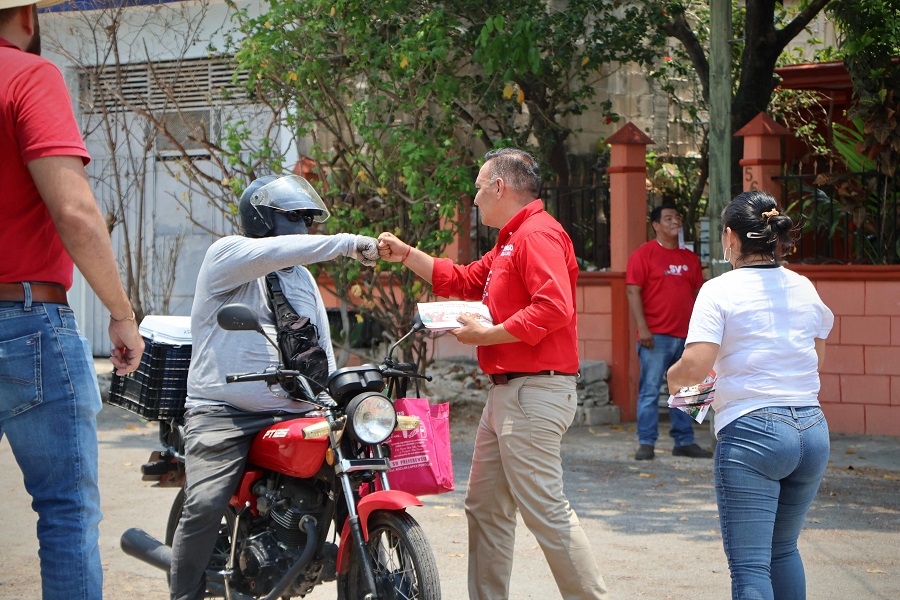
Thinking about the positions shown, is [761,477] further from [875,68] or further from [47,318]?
[875,68]

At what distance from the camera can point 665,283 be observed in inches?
376

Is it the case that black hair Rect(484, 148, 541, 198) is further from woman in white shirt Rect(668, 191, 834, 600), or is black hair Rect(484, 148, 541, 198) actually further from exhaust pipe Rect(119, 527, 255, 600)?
exhaust pipe Rect(119, 527, 255, 600)

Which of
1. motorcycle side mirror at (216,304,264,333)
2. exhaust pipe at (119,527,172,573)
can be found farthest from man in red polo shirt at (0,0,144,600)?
exhaust pipe at (119,527,172,573)

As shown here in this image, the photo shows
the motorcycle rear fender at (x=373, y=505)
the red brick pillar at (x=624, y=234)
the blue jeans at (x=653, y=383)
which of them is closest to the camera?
the motorcycle rear fender at (x=373, y=505)

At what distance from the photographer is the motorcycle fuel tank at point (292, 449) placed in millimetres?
4418

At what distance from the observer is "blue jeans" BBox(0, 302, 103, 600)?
3.41 metres

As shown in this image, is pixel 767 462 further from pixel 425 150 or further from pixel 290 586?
pixel 425 150

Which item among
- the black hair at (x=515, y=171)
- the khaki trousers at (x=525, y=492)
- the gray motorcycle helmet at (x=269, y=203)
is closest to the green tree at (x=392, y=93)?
the black hair at (x=515, y=171)

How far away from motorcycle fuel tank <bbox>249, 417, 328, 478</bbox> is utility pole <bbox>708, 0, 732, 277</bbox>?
5.71 meters

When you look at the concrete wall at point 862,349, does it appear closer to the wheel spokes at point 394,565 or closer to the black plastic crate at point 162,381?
the black plastic crate at point 162,381

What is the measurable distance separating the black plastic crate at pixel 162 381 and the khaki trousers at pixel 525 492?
138cm

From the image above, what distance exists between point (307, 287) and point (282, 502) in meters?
0.95

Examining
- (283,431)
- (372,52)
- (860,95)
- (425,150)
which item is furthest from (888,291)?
(283,431)

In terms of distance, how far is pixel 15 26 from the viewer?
362 cm
